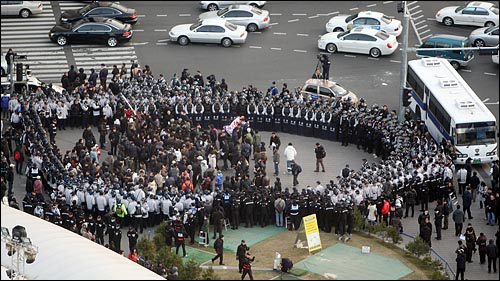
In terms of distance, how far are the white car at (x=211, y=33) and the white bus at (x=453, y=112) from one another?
11796mm

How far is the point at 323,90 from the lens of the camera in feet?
202

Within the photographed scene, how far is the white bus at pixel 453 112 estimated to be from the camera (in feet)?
184

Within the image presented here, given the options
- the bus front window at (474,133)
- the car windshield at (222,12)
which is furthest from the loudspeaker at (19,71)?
the bus front window at (474,133)

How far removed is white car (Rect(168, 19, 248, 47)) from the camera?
227 feet

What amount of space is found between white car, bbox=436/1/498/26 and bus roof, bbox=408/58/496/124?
11145mm

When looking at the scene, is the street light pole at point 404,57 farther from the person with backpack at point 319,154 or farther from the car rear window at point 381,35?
the car rear window at point 381,35

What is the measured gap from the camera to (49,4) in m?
75.6

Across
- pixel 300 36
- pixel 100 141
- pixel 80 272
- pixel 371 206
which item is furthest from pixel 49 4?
pixel 80 272

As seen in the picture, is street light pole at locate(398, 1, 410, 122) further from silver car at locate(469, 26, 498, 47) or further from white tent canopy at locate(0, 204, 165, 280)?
white tent canopy at locate(0, 204, 165, 280)

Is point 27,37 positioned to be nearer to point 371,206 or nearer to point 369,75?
point 369,75

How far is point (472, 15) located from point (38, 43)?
2344cm

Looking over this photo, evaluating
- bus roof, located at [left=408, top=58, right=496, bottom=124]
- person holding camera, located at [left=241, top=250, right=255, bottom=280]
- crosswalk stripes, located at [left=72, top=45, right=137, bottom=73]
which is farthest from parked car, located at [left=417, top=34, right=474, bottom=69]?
person holding camera, located at [left=241, top=250, right=255, bottom=280]

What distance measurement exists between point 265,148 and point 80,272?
19148 millimetres

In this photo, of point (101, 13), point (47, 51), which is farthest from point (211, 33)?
point (47, 51)
